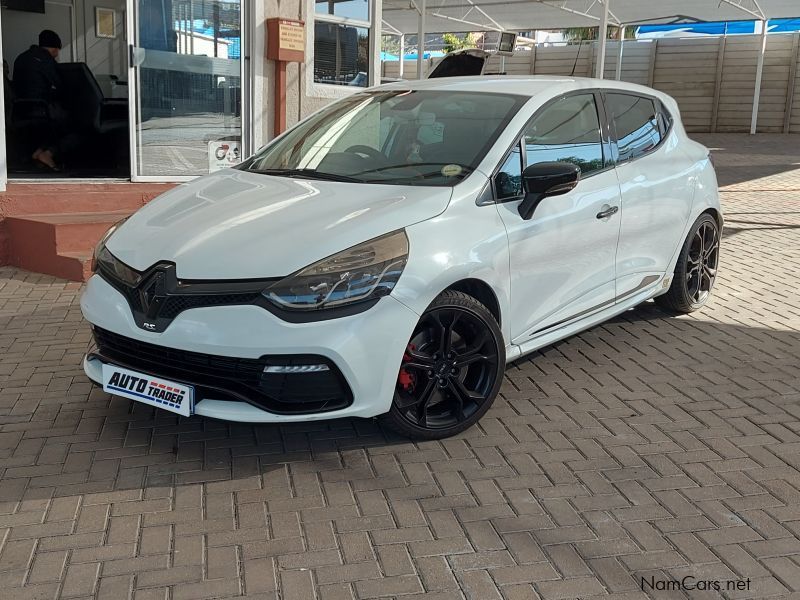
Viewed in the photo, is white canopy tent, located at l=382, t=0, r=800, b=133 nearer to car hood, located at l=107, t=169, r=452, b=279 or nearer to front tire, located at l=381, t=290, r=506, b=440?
car hood, located at l=107, t=169, r=452, b=279

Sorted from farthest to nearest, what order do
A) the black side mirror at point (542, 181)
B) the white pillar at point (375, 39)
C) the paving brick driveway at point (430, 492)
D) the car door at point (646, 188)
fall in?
the white pillar at point (375, 39) < the car door at point (646, 188) < the black side mirror at point (542, 181) < the paving brick driveway at point (430, 492)

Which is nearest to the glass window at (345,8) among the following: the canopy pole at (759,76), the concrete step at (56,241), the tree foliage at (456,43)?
the concrete step at (56,241)

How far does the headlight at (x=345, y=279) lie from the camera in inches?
131

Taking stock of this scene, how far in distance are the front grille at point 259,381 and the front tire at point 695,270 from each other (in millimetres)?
3318

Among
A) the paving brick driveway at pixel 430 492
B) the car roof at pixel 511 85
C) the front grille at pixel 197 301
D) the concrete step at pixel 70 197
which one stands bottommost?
the paving brick driveway at pixel 430 492

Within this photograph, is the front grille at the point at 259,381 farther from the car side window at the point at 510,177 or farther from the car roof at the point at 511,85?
the car roof at the point at 511,85

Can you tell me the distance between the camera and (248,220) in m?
3.73

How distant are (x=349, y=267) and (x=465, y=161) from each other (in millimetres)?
1052

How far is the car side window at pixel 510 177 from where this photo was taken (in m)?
4.06

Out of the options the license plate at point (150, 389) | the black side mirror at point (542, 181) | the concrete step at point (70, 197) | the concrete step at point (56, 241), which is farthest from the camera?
the concrete step at point (70, 197)

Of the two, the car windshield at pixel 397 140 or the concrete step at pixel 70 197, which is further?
the concrete step at pixel 70 197

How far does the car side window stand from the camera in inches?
160

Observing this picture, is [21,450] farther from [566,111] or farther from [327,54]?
[327,54]

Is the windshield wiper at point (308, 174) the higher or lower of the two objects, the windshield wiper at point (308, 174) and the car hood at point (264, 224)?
the higher
